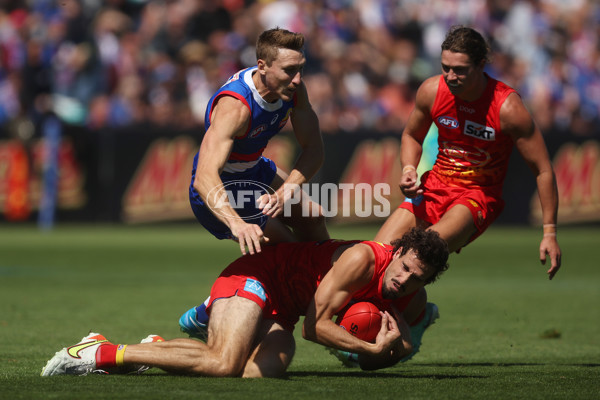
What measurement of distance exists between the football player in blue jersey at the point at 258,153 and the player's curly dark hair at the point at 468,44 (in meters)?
1.12

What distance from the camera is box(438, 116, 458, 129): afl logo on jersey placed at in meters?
7.40

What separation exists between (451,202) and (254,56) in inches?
502

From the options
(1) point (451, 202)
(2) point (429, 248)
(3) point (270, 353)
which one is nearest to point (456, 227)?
(1) point (451, 202)

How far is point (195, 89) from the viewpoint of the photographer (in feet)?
62.7

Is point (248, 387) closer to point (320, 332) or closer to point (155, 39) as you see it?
point (320, 332)

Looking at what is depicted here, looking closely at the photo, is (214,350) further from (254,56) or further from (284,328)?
(254,56)

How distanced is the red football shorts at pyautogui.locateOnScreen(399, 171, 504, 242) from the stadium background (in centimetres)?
999

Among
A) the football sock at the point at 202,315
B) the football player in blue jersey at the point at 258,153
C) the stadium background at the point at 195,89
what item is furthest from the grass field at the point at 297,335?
the stadium background at the point at 195,89

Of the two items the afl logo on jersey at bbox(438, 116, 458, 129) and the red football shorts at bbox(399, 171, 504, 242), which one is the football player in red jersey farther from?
the afl logo on jersey at bbox(438, 116, 458, 129)

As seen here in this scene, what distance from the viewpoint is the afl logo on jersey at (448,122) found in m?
7.40

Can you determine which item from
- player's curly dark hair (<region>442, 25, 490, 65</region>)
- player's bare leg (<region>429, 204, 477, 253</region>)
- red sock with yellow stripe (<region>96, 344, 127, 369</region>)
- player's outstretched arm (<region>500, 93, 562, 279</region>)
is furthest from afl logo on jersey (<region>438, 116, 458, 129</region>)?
red sock with yellow stripe (<region>96, 344, 127, 369</region>)

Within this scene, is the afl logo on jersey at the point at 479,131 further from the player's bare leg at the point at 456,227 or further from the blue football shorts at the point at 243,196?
the blue football shorts at the point at 243,196

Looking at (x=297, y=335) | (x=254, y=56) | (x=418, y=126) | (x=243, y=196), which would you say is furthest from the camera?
(x=254, y=56)

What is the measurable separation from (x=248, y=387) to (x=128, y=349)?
0.91 metres
